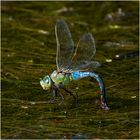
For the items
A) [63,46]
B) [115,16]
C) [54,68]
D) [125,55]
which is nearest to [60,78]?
[63,46]

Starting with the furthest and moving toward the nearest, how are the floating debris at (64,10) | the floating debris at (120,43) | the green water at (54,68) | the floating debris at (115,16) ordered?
the floating debris at (64,10), the floating debris at (115,16), the floating debris at (120,43), the green water at (54,68)

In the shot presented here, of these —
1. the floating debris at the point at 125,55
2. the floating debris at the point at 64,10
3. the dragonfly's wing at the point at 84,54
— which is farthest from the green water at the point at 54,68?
the dragonfly's wing at the point at 84,54

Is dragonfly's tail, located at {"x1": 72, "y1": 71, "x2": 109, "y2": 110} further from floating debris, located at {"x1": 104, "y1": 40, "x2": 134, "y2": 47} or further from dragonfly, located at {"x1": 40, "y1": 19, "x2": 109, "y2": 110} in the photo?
floating debris, located at {"x1": 104, "y1": 40, "x2": 134, "y2": 47}

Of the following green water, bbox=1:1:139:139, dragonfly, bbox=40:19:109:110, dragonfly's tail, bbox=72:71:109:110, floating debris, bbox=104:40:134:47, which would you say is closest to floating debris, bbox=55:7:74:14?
green water, bbox=1:1:139:139

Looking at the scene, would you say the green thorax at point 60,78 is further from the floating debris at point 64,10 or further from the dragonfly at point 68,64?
the floating debris at point 64,10

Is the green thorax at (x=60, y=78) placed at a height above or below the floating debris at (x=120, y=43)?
below

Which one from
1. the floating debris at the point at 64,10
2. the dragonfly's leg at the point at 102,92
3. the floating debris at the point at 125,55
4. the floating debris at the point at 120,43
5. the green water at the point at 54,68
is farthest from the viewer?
the floating debris at the point at 64,10

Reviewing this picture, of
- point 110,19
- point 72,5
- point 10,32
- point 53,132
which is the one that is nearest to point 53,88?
point 53,132
